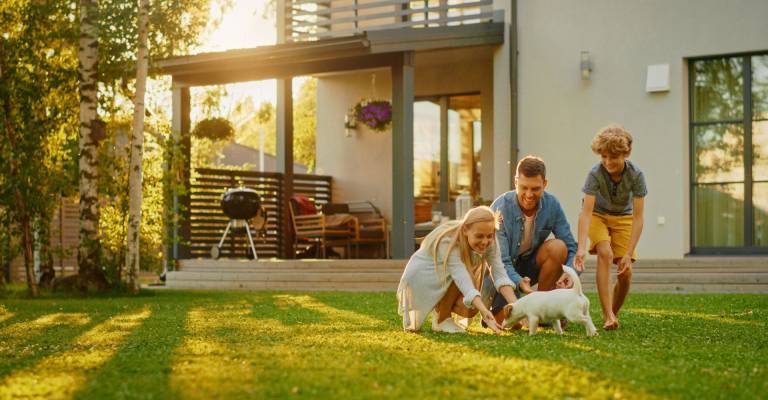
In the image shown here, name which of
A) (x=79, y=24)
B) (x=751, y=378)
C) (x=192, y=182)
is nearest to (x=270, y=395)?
(x=751, y=378)

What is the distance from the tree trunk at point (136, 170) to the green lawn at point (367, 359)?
387 cm

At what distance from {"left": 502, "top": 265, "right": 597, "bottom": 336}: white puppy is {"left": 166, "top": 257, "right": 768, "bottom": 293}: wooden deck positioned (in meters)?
6.30

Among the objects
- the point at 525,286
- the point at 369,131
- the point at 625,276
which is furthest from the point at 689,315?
the point at 369,131

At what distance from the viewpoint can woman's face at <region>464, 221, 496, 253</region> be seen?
576cm

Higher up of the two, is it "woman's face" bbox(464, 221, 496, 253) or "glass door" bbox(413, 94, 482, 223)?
"glass door" bbox(413, 94, 482, 223)

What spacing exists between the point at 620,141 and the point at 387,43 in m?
7.67

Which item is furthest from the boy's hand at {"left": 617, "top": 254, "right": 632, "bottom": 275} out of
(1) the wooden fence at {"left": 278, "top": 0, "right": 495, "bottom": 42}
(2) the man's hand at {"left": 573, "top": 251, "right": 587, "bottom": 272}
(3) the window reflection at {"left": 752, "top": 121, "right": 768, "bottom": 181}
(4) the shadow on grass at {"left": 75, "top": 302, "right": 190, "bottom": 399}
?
(1) the wooden fence at {"left": 278, "top": 0, "right": 495, "bottom": 42}

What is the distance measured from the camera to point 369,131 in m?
17.6

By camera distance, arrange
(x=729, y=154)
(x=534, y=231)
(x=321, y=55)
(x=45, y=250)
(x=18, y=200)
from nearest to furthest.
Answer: (x=534, y=231) → (x=18, y=200) → (x=45, y=250) → (x=729, y=154) → (x=321, y=55)

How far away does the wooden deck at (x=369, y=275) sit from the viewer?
11.6 m

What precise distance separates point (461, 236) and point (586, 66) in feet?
27.5

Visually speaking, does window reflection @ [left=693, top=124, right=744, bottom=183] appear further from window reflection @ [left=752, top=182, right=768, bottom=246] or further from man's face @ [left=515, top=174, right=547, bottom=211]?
man's face @ [left=515, top=174, right=547, bottom=211]

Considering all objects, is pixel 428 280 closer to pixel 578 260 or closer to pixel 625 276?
pixel 578 260

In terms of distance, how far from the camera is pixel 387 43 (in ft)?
44.2
